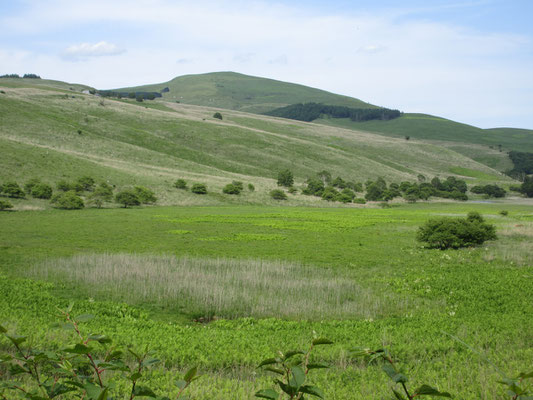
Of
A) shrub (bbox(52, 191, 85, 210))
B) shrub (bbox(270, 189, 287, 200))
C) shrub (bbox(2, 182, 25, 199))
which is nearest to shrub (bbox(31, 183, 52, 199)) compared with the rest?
shrub (bbox(2, 182, 25, 199))

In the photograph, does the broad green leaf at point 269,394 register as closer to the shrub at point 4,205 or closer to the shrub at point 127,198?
the shrub at point 4,205

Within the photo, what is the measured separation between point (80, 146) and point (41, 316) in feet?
262

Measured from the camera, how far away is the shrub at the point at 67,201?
156 ft

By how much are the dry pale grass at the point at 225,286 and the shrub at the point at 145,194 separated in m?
36.3

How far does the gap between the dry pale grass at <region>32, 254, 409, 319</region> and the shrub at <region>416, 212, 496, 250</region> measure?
36.6ft

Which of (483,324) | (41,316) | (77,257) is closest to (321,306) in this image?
(483,324)

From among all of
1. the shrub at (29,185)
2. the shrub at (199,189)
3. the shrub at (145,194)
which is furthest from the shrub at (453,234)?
the shrub at (29,185)

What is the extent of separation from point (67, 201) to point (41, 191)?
454 centimetres

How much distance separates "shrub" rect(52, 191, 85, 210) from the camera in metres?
47.7

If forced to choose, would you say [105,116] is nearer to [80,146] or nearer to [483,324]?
[80,146]

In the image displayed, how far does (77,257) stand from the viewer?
2116 cm

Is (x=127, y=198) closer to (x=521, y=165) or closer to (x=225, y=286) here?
(x=225, y=286)

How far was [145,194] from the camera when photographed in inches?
2264

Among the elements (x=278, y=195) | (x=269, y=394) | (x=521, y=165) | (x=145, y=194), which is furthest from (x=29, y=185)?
(x=521, y=165)
